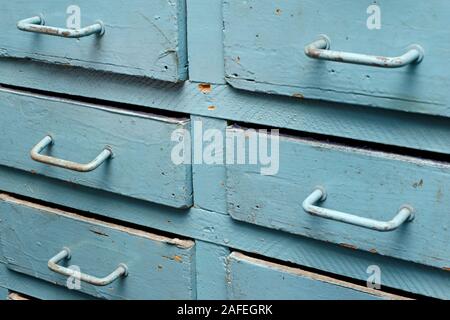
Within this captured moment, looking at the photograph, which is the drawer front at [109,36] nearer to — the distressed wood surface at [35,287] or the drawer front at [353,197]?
the drawer front at [353,197]

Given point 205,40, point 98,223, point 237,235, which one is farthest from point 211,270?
point 205,40

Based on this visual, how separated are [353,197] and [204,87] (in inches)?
8.2

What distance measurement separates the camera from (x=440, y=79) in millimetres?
727

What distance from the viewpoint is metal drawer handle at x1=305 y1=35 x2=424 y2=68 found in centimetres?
71

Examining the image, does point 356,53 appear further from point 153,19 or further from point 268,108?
point 153,19

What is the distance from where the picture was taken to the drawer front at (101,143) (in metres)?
0.92

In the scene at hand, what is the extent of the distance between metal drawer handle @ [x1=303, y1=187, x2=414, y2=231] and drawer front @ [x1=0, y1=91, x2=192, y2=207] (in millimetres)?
174

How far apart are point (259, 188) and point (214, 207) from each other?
73 millimetres

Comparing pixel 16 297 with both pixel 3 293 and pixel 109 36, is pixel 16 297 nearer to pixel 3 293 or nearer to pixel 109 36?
pixel 3 293

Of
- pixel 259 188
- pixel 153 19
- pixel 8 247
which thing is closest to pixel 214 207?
pixel 259 188

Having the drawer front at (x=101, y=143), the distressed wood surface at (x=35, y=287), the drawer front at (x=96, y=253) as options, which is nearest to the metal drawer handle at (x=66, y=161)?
the drawer front at (x=101, y=143)

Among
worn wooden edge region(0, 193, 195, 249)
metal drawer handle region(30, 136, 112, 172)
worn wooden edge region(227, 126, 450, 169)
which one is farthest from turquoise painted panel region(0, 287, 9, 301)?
worn wooden edge region(227, 126, 450, 169)

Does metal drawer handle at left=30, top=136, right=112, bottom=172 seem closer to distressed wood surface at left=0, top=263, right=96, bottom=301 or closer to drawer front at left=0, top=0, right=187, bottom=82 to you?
drawer front at left=0, top=0, right=187, bottom=82
